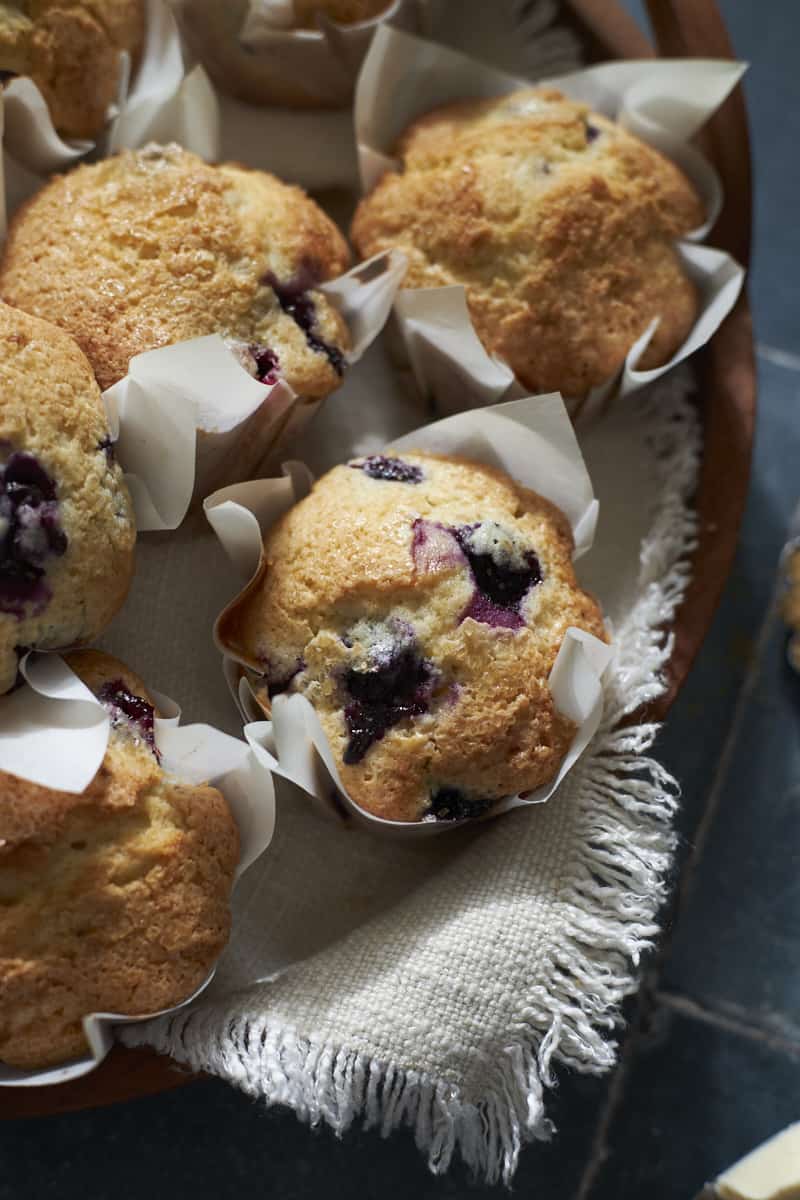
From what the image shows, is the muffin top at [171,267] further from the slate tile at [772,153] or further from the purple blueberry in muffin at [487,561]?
the slate tile at [772,153]

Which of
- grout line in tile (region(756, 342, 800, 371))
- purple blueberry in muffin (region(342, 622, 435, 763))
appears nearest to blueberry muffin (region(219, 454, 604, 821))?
purple blueberry in muffin (region(342, 622, 435, 763))

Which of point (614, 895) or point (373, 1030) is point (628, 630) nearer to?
point (614, 895)

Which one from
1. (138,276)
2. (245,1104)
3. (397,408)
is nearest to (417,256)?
(397,408)

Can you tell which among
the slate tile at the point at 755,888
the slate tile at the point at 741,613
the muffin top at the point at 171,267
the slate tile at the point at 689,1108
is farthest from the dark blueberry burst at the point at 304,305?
the slate tile at the point at 689,1108

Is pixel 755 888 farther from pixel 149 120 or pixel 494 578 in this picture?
pixel 149 120

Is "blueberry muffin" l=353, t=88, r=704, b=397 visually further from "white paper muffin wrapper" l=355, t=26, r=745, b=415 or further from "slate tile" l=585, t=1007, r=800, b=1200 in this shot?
"slate tile" l=585, t=1007, r=800, b=1200
